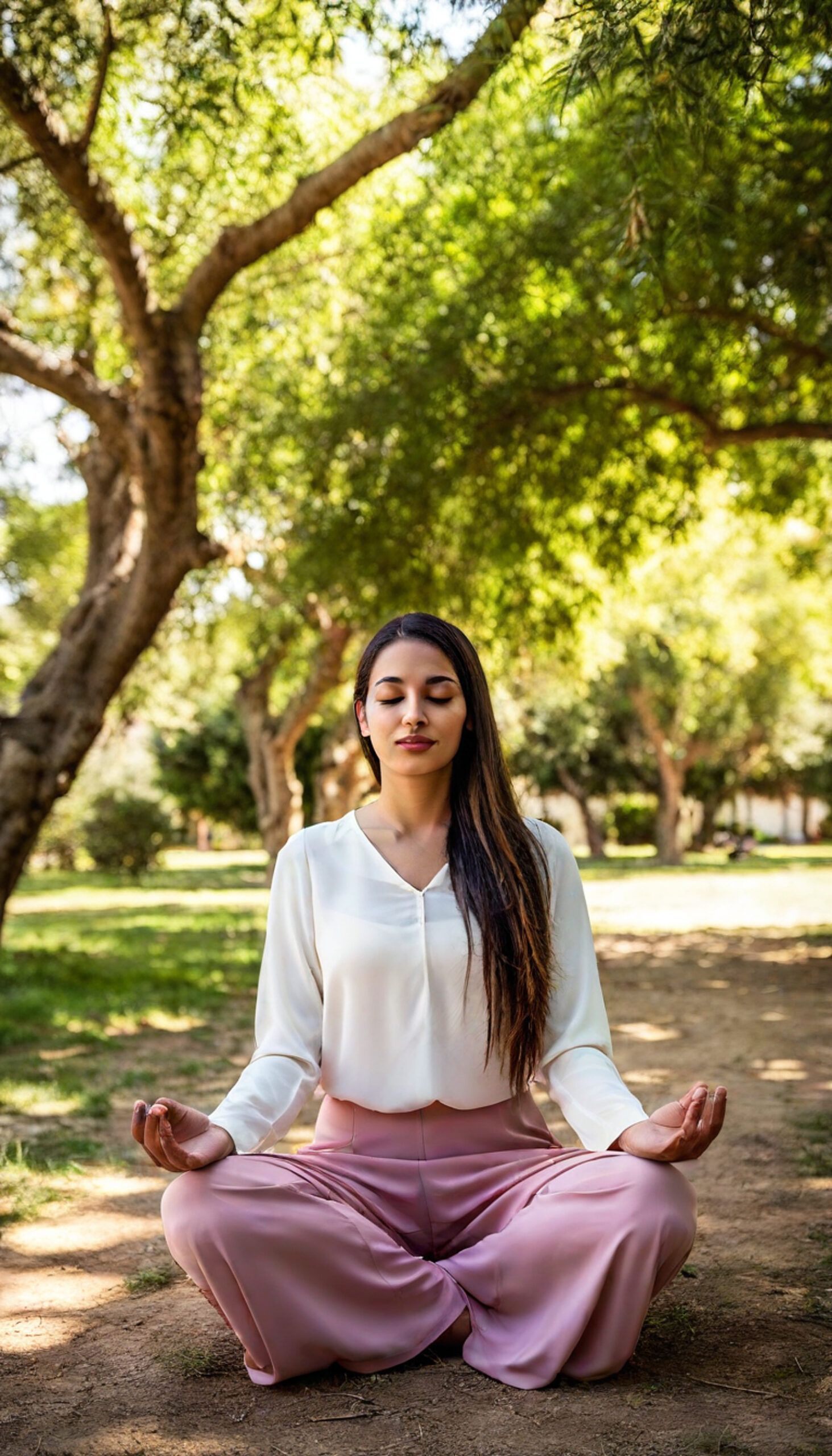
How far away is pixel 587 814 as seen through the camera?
38438mm

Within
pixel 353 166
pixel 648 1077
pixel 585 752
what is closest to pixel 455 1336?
pixel 648 1077

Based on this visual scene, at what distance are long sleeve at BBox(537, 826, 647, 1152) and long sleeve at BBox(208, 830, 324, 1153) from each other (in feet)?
1.97

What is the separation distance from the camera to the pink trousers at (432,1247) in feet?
8.91

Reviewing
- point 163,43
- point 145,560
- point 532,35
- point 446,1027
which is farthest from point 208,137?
point 446,1027

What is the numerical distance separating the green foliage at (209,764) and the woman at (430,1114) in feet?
91.4

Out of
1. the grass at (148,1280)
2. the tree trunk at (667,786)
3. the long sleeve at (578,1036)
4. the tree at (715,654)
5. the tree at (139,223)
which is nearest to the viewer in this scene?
the long sleeve at (578,1036)

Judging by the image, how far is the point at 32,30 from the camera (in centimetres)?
629

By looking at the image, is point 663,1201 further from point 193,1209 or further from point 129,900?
point 129,900

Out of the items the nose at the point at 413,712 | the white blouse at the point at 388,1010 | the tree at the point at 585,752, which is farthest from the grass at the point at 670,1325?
the tree at the point at 585,752

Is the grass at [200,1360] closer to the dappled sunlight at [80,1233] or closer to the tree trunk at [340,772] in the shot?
the dappled sunlight at [80,1233]

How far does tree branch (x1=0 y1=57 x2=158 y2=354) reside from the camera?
6332 millimetres

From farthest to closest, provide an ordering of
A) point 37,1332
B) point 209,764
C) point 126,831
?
point 209,764, point 126,831, point 37,1332

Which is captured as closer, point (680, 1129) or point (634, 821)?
point (680, 1129)

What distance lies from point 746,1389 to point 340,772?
16422 millimetres
